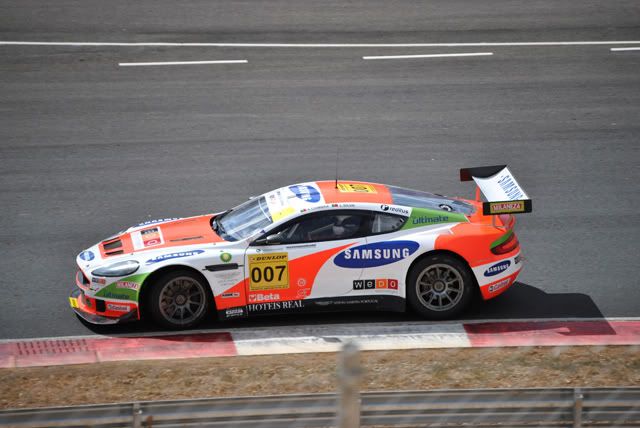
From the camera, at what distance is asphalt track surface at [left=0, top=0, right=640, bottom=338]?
12.5m

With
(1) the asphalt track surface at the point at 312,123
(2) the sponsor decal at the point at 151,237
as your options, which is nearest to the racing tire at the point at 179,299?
(1) the asphalt track surface at the point at 312,123

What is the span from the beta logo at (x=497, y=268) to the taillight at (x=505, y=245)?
0.13 meters

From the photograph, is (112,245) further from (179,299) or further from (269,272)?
(269,272)

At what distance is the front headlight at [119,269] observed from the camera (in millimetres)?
10555

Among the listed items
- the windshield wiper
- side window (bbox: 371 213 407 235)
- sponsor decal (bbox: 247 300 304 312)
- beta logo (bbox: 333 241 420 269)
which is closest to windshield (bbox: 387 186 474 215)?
side window (bbox: 371 213 407 235)

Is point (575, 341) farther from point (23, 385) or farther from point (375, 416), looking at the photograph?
point (23, 385)

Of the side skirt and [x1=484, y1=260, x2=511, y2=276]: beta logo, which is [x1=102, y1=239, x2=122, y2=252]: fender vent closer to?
the side skirt

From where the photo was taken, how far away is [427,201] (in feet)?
37.2


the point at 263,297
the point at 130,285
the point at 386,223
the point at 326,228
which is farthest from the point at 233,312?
the point at 386,223

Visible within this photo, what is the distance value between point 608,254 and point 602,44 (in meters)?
9.40

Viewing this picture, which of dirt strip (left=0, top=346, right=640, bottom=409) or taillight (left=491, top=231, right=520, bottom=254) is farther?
taillight (left=491, top=231, right=520, bottom=254)

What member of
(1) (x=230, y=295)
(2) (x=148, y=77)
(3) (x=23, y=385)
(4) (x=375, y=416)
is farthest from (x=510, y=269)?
(2) (x=148, y=77)

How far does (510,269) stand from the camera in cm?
1097

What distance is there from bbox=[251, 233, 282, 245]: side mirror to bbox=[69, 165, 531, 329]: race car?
0.01 m
